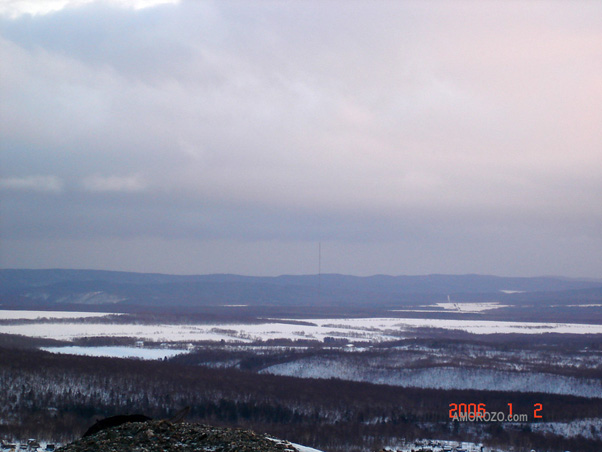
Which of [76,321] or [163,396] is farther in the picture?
[76,321]

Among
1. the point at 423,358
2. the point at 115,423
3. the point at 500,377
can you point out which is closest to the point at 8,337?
the point at 423,358

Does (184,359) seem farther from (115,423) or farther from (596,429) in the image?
(115,423)
